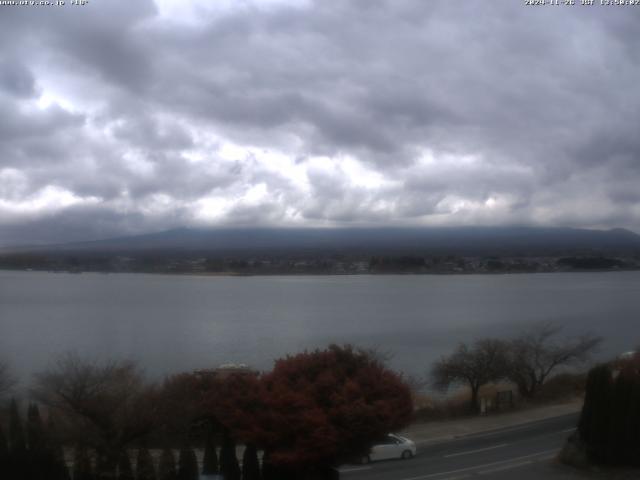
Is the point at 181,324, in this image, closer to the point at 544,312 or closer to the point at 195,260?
the point at 544,312

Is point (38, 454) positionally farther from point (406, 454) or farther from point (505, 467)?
point (505, 467)

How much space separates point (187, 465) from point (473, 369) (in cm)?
1914

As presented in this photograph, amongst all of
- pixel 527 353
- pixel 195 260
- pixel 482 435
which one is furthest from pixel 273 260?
pixel 482 435

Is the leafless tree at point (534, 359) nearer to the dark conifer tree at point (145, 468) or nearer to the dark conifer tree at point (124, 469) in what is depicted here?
the dark conifer tree at point (145, 468)

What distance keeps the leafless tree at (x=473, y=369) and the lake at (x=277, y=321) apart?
6.32m

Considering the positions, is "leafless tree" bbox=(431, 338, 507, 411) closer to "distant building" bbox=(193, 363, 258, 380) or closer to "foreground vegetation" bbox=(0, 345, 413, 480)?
"distant building" bbox=(193, 363, 258, 380)

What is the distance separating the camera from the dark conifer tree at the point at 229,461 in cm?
1221

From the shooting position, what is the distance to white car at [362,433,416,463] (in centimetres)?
1778

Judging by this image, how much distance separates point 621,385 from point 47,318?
53574mm

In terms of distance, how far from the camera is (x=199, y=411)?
42.0 ft

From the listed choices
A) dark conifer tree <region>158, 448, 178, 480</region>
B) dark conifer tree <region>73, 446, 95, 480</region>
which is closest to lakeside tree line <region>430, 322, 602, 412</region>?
dark conifer tree <region>158, 448, 178, 480</region>

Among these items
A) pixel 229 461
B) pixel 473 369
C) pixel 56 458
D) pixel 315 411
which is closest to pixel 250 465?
pixel 229 461

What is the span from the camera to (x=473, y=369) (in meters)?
29.5

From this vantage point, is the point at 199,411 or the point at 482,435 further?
the point at 482,435
